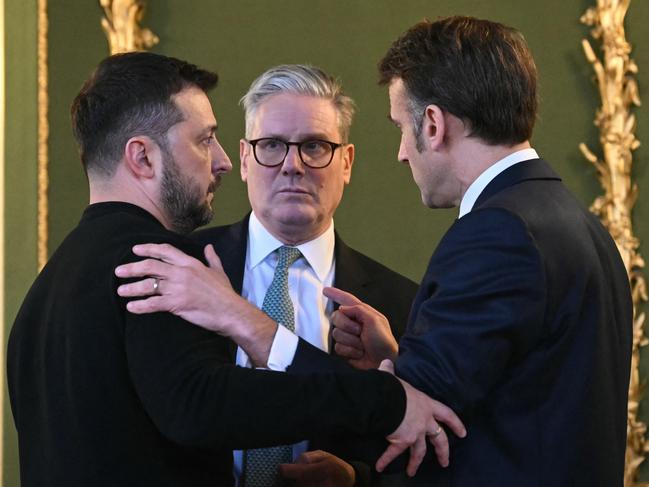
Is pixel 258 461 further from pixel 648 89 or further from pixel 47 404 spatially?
pixel 648 89

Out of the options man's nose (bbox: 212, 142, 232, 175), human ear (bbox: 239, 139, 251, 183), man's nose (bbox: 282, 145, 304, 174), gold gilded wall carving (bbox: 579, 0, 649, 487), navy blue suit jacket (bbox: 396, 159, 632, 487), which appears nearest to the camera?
navy blue suit jacket (bbox: 396, 159, 632, 487)

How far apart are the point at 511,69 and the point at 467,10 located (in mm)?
1875

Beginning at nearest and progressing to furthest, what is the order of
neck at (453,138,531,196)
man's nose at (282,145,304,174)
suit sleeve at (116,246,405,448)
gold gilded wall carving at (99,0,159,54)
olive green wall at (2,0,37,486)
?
suit sleeve at (116,246,405,448) < neck at (453,138,531,196) < man's nose at (282,145,304,174) < olive green wall at (2,0,37,486) < gold gilded wall carving at (99,0,159,54)

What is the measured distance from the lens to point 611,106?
13.3 feet

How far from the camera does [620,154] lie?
4.03 metres

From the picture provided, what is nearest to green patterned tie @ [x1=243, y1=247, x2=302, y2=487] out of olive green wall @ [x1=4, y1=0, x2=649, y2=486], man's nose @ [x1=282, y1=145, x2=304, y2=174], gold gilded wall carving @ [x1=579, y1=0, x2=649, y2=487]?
man's nose @ [x1=282, y1=145, x2=304, y2=174]

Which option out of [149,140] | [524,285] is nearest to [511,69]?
[524,285]

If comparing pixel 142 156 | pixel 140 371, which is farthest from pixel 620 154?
pixel 140 371

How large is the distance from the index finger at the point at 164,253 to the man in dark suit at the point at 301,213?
868mm

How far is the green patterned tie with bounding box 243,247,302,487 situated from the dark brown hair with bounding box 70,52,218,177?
2.68ft

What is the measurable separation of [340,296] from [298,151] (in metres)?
0.56

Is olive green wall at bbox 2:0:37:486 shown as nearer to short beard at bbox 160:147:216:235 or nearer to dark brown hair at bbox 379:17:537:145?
short beard at bbox 160:147:216:235

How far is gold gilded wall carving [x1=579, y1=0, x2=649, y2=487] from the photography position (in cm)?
403

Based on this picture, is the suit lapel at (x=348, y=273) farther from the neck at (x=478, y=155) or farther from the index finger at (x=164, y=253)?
the index finger at (x=164, y=253)
